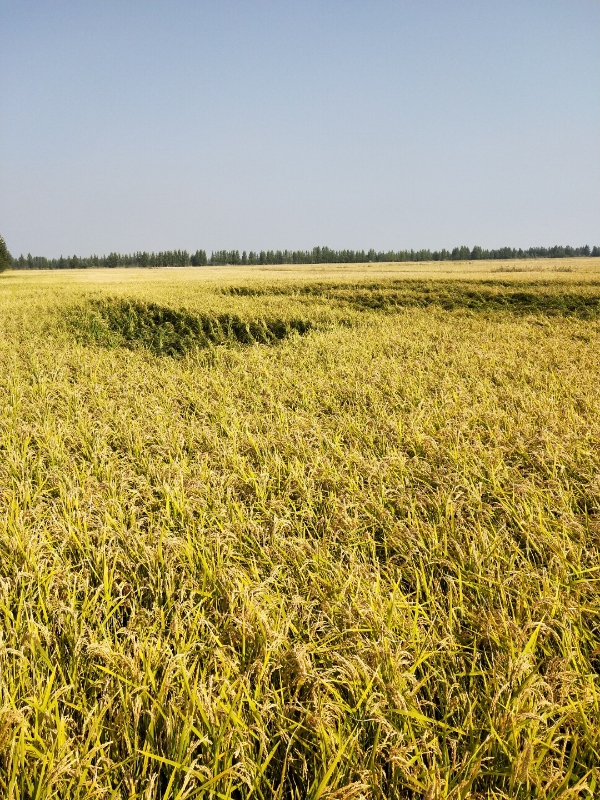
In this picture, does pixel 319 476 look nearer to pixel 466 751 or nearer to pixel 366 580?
pixel 366 580

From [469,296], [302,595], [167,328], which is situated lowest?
[302,595]

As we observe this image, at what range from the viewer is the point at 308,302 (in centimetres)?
2142

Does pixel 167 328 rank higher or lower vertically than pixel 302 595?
higher

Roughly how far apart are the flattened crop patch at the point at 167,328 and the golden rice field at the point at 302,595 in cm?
734

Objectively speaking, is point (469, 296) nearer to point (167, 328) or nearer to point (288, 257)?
point (167, 328)

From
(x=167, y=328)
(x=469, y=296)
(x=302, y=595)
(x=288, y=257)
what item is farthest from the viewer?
(x=288, y=257)

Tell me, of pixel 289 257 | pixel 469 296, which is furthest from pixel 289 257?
pixel 469 296

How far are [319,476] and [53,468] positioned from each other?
2.61 meters

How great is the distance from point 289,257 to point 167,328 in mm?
176868

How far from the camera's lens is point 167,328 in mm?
16547

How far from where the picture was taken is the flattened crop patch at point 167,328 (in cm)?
1442

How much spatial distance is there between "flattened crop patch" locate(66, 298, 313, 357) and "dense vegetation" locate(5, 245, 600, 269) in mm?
149362

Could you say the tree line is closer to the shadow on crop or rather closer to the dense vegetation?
the dense vegetation

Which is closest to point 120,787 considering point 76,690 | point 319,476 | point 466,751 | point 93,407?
point 76,690
